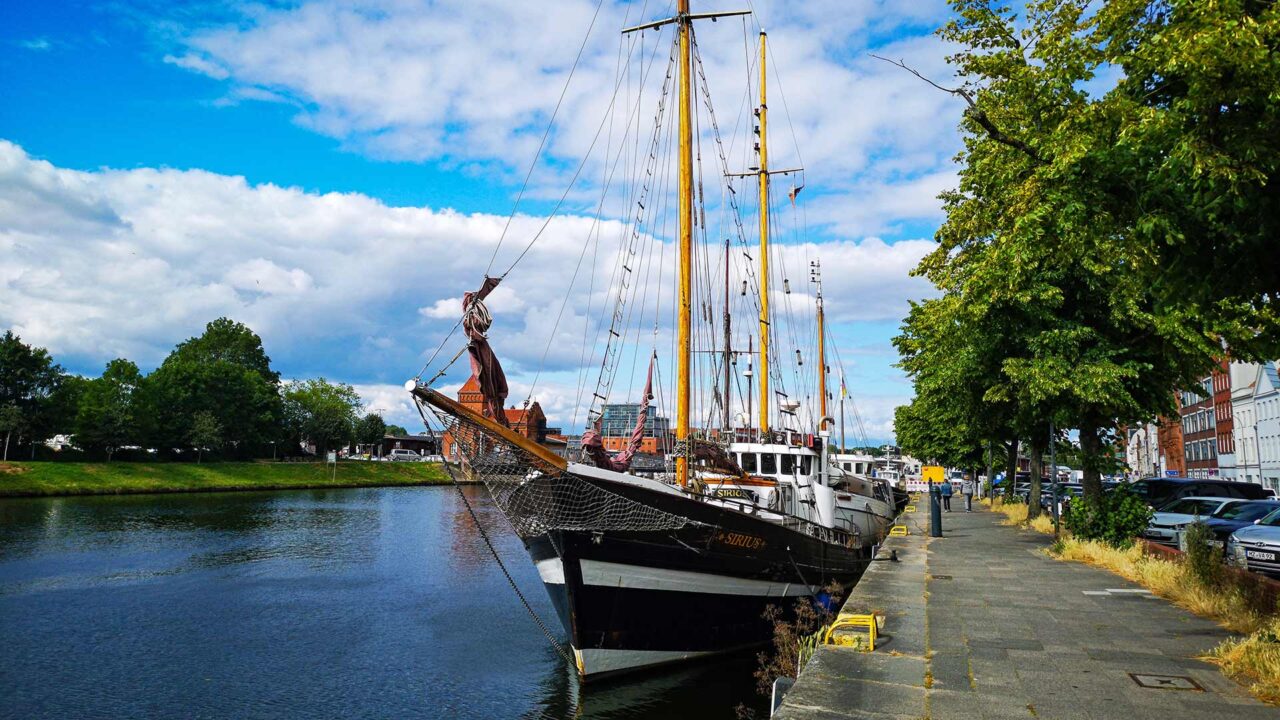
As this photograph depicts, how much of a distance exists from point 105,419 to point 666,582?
76.9 meters

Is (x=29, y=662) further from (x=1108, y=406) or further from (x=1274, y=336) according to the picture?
(x=1108, y=406)

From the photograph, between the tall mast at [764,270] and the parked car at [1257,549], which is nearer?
the parked car at [1257,549]

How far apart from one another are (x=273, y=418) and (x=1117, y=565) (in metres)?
96.8

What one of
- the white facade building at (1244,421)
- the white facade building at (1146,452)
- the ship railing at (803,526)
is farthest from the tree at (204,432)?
the white facade building at (1146,452)

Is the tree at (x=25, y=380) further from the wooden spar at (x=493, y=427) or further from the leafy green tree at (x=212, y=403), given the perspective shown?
A: the wooden spar at (x=493, y=427)

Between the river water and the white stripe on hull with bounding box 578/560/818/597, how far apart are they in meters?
1.68

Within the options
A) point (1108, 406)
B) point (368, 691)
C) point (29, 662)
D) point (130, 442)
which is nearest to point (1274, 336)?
point (1108, 406)

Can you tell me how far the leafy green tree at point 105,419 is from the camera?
73.4m

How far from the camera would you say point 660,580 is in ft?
46.2

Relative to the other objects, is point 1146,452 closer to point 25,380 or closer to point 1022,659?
point 1022,659

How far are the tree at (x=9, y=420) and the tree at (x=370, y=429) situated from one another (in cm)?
5764

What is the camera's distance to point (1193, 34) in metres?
7.00

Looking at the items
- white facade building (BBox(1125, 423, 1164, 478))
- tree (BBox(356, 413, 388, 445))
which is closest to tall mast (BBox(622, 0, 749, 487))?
white facade building (BBox(1125, 423, 1164, 478))

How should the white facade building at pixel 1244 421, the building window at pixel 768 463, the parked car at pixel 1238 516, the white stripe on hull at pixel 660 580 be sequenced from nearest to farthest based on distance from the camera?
the white stripe on hull at pixel 660 580
the parked car at pixel 1238 516
the building window at pixel 768 463
the white facade building at pixel 1244 421
